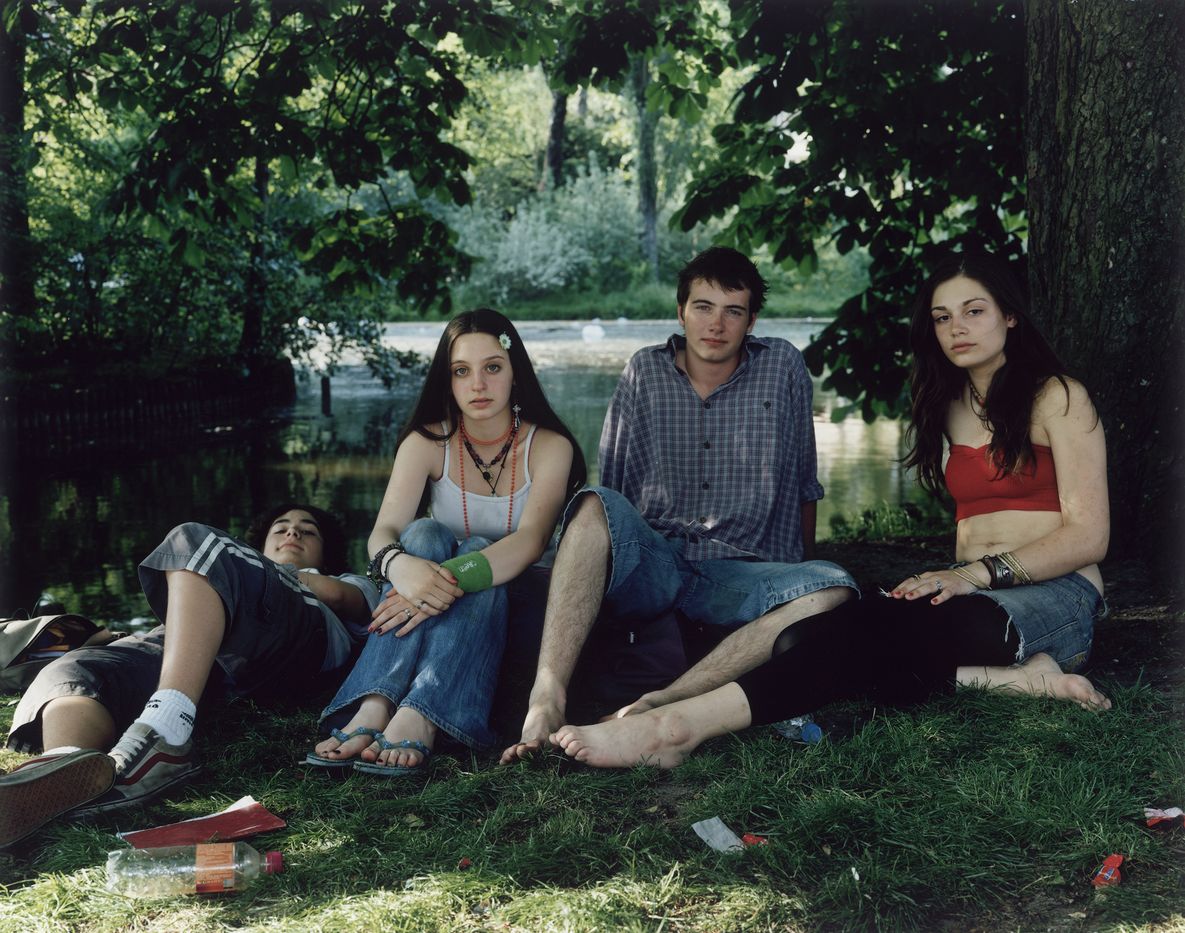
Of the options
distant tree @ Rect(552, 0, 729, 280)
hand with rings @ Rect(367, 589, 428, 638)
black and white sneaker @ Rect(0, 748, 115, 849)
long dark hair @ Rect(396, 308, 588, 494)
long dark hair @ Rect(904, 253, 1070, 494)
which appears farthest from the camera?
distant tree @ Rect(552, 0, 729, 280)

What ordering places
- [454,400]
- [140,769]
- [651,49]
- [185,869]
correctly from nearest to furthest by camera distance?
[185,869]
[140,769]
[454,400]
[651,49]

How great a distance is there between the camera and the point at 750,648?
3590 mm

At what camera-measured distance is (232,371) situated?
14.3 m

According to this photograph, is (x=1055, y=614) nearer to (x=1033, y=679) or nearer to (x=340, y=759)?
(x=1033, y=679)

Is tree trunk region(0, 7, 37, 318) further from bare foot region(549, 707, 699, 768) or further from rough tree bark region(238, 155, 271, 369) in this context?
bare foot region(549, 707, 699, 768)

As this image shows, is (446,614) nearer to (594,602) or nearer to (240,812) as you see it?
(594,602)

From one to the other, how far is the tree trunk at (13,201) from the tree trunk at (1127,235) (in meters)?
8.22

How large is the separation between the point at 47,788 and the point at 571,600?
1.49 metres

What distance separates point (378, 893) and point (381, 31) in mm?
5297

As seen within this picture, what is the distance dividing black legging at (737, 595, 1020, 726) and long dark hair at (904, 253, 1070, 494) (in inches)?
21.3

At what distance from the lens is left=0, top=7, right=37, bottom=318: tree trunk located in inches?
398

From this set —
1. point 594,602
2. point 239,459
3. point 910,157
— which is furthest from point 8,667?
point 239,459

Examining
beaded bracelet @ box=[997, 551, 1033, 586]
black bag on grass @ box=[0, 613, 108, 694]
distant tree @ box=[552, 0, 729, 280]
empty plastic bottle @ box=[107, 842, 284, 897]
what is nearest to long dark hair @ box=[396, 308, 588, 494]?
black bag on grass @ box=[0, 613, 108, 694]

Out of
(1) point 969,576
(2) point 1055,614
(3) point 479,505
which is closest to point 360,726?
(3) point 479,505
